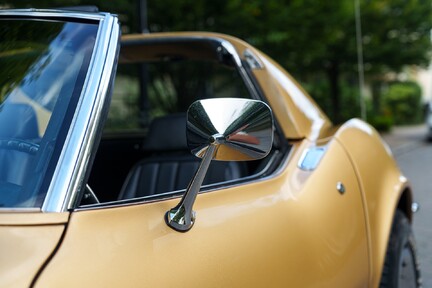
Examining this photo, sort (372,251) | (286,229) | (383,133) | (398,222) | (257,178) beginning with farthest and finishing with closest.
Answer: (383,133) → (398,222) → (372,251) → (257,178) → (286,229)

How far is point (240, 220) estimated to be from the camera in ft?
5.60

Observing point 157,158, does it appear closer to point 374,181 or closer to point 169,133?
point 169,133

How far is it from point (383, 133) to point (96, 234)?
19.9 meters

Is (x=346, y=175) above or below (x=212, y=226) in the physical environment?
below

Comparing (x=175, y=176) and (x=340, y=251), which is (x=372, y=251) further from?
(x=175, y=176)

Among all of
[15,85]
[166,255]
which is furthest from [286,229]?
[15,85]

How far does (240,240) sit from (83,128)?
55 centimetres

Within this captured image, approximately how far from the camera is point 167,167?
3.10 metres

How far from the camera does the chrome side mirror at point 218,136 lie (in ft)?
4.83

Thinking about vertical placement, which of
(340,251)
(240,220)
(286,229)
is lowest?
(340,251)

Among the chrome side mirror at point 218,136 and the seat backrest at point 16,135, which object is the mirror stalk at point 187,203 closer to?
the chrome side mirror at point 218,136

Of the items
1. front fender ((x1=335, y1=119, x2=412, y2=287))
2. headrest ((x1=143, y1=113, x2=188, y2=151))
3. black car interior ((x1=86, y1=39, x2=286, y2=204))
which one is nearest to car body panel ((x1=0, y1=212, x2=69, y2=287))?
black car interior ((x1=86, y1=39, x2=286, y2=204))

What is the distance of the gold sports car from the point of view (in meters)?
1.34

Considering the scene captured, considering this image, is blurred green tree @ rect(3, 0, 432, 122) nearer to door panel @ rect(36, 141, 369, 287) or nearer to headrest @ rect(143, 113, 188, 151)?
headrest @ rect(143, 113, 188, 151)
